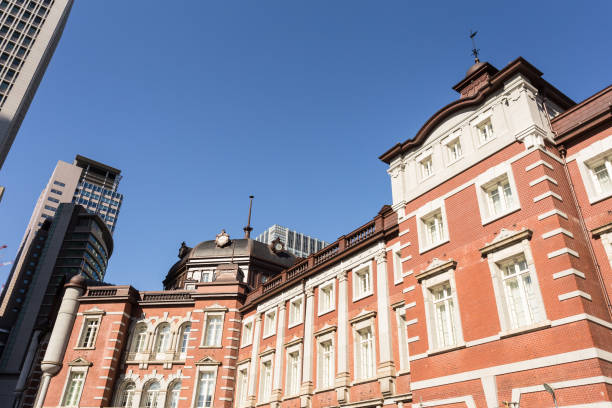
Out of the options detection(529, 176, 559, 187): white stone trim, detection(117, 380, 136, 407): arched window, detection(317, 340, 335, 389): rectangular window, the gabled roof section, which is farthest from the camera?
detection(117, 380, 136, 407): arched window

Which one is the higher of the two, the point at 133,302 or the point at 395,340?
the point at 133,302

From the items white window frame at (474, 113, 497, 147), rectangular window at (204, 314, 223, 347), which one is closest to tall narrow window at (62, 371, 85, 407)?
rectangular window at (204, 314, 223, 347)

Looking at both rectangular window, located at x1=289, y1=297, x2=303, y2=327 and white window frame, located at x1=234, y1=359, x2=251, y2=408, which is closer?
rectangular window, located at x1=289, y1=297, x2=303, y2=327

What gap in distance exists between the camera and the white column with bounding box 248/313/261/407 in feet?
91.2

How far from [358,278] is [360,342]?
3.41 metres

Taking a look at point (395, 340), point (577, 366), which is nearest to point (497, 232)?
point (577, 366)

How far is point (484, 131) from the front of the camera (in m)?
19.1

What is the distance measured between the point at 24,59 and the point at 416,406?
10682 cm

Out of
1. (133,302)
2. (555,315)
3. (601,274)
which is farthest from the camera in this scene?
(133,302)

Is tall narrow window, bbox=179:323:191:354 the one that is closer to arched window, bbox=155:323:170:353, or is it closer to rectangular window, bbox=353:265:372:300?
arched window, bbox=155:323:170:353

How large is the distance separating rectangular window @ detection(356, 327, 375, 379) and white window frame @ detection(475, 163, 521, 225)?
8183 millimetres

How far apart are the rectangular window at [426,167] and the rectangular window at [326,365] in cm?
988

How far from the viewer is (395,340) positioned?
20.2 metres

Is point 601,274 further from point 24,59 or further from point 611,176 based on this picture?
point 24,59
